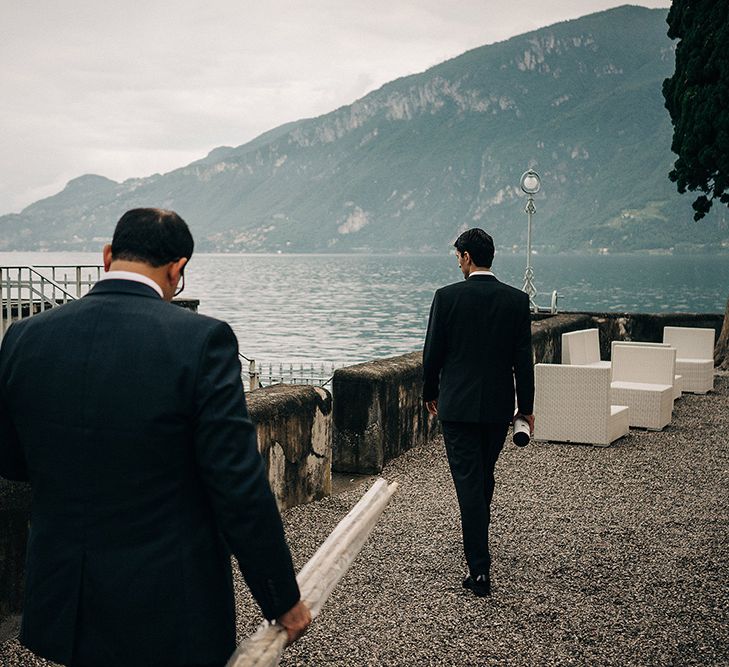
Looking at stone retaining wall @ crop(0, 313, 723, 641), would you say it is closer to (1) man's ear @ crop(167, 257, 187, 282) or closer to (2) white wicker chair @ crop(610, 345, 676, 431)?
(1) man's ear @ crop(167, 257, 187, 282)

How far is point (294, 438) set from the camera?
6305mm

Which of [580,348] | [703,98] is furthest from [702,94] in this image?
[580,348]

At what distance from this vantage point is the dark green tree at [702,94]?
52.0ft

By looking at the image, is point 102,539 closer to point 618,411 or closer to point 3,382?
point 3,382

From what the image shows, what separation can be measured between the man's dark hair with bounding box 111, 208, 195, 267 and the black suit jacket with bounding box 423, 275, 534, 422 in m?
2.79

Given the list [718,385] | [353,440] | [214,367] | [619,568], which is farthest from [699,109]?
[214,367]

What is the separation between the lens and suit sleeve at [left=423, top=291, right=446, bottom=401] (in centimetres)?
487

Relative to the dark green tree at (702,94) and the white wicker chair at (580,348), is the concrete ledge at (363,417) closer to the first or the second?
the white wicker chair at (580,348)

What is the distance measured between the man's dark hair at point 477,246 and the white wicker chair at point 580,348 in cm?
668

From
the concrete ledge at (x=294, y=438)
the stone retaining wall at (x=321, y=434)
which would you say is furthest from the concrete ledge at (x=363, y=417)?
the concrete ledge at (x=294, y=438)

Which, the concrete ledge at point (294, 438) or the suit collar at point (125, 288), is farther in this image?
the concrete ledge at point (294, 438)

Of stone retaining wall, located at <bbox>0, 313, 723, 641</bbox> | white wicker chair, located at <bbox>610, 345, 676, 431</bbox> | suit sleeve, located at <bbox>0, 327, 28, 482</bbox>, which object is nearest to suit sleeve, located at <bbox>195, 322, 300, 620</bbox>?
suit sleeve, located at <bbox>0, 327, 28, 482</bbox>

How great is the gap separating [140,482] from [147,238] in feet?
1.79

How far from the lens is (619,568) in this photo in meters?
5.25
